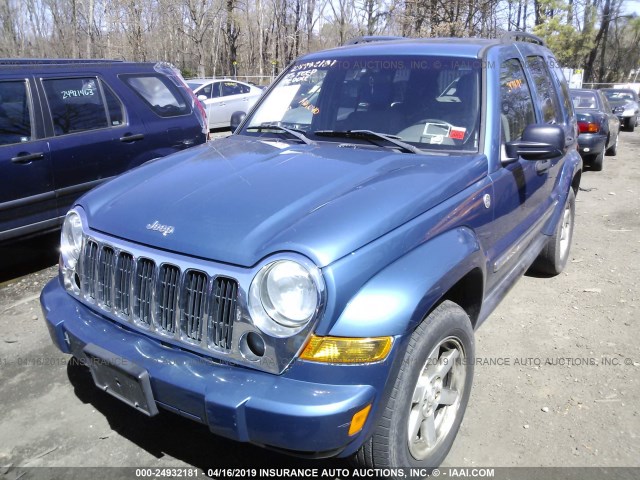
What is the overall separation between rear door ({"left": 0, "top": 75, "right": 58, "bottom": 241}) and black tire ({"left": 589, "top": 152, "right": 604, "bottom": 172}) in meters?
9.66

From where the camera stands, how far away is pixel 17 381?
3412mm

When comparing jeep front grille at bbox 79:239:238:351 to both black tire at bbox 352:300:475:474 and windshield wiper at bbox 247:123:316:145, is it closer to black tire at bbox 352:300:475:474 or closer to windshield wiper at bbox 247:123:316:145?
black tire at bbox 352:300:475:474

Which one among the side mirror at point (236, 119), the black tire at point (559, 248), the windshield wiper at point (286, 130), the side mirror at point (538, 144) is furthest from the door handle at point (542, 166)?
the side mirror at point (236, 119)

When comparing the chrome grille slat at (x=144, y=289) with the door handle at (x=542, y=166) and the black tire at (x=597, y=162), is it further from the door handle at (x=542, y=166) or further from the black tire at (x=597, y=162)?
the black tire at (x=597, y=162)

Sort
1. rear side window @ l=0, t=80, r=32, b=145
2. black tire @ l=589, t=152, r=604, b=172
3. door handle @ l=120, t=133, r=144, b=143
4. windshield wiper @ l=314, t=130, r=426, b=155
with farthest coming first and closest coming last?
1. black tire @ l=589, t=152, r=604, b=172
2. door handle @ l=120, t=133, r=144, b=143
3. rear side window @ l=0, t=80, r=32, b=145
4. windshield wiper @ l=314, t=130, r=426, b=155

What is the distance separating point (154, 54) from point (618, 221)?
36729 millimetres

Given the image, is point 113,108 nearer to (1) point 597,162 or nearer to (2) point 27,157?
(2) point 27,157

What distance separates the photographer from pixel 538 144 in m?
3.10

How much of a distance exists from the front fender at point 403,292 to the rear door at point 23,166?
13.1ft

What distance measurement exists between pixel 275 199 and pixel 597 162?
1013 centimetres

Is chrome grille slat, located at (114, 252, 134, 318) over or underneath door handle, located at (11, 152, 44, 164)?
underneath

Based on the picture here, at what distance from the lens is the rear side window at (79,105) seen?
5.28 meters

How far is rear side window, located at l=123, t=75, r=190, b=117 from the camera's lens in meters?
6.05

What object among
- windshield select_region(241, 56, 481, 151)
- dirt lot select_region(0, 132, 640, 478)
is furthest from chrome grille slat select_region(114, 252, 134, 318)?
windshield select_region(241, 56, 481, 151)
